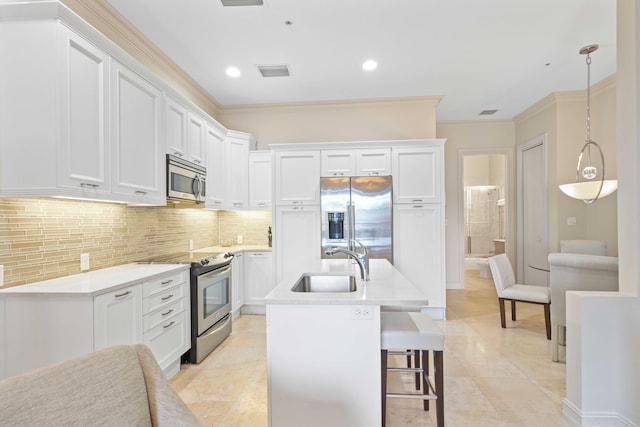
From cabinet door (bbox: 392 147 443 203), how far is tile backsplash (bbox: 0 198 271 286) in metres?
2.72

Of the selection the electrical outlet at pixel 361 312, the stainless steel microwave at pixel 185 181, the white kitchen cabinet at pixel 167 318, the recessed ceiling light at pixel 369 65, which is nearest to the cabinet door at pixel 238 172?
the stainless steel microwave at pixel 185 181

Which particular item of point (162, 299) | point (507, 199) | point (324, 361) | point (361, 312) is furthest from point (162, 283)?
point (507, 199)

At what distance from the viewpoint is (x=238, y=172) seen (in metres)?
4.41

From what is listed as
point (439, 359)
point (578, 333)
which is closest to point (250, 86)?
point (439, 359)

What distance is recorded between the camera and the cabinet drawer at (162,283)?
2266 millimetres

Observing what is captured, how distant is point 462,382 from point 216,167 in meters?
3.44

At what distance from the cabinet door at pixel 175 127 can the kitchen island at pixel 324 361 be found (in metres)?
2.09

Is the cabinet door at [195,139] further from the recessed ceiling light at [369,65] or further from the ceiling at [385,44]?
the recessed ceiling light at [369,65]

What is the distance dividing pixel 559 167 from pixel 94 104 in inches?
217

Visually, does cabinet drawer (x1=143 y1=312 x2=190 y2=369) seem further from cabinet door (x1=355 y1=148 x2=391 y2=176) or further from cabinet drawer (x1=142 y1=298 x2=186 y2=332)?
cabinet door (x1=355 y1=148 x2=391 y2=176)

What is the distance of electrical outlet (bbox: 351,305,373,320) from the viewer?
5.32 feet

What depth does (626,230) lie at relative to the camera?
187cm

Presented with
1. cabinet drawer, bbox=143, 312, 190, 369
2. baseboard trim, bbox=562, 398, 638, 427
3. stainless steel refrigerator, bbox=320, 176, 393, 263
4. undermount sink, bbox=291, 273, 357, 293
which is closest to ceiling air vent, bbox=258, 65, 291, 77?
stainless steel refrigerator, bbox=320, 176, 393, 263

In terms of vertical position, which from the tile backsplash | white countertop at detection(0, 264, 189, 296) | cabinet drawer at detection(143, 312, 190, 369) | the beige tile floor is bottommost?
the beige tile floor
